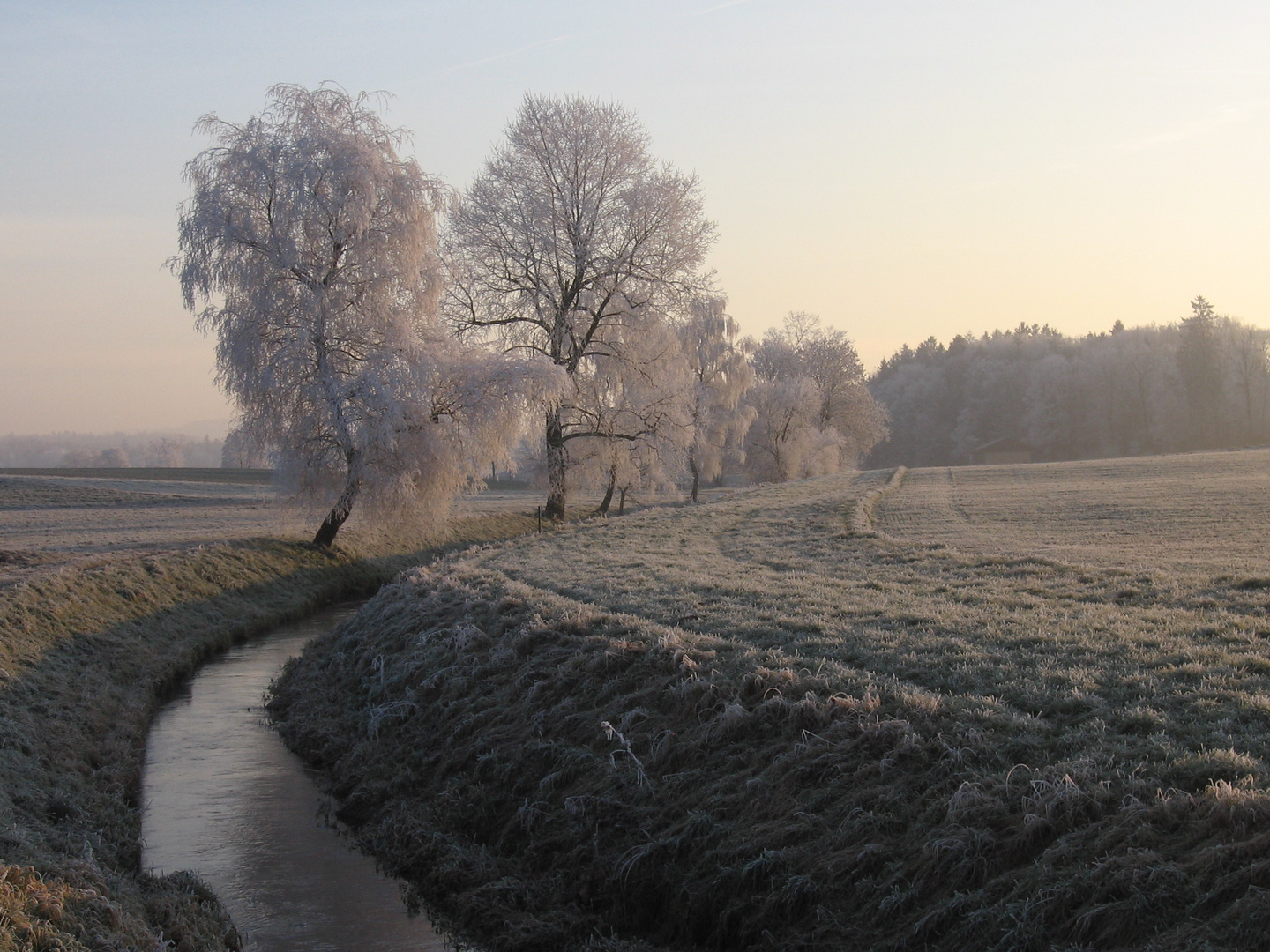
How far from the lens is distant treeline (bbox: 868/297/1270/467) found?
9000cm

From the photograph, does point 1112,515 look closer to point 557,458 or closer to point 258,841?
point 557,458

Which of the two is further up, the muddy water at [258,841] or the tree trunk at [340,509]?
the tree trunk at [340,509]

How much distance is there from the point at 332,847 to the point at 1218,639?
964 cm


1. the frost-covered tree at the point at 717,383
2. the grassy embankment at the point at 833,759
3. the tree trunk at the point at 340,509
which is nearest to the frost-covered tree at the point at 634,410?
the tree trunk at the point at 340,509

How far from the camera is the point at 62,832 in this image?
8945 mm

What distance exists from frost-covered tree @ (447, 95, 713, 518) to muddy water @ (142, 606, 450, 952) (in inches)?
764

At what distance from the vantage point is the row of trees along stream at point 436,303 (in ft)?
83.9

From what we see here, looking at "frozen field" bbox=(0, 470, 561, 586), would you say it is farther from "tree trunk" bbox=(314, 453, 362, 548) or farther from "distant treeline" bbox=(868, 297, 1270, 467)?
"distant treeline" bbox=(868, 297, 1270, 467)

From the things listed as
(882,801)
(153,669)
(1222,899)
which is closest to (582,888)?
(882,801)

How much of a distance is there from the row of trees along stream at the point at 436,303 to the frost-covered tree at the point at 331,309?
55mm

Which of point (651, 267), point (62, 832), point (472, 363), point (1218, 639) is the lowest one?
point (62, 832)

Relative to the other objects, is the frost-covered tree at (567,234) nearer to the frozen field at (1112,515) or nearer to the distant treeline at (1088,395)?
the frozen field at (1112,515)

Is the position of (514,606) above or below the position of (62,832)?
above

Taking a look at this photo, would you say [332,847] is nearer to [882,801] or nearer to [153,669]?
[882,801]
